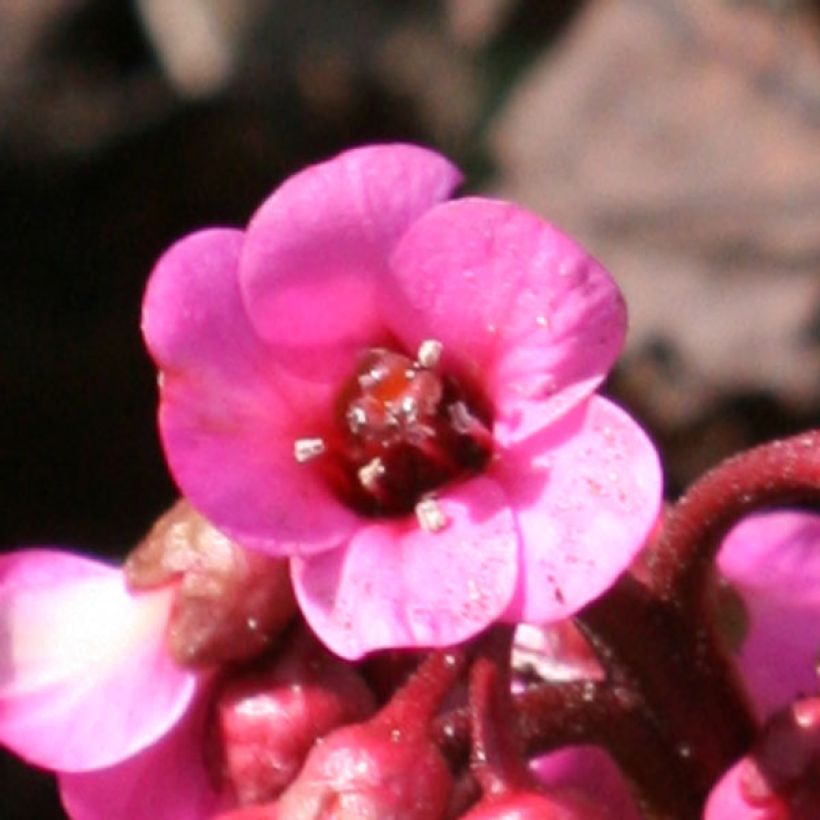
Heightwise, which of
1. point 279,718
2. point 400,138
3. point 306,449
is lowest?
point 400,138

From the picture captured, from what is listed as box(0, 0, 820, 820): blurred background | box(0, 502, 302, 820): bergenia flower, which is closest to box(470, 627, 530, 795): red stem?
box(0, 502, 302, 820): bergenia flower

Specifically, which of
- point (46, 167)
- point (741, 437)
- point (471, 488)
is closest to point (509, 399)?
point (471, 488)

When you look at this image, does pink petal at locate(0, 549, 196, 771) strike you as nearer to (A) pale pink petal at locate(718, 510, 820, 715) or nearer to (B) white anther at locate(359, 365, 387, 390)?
(B) white anther at locate(359, 365, 387, 390)

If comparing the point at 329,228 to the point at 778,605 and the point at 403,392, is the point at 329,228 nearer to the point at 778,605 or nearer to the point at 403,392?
the point at 403,392

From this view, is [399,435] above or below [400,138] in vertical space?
above

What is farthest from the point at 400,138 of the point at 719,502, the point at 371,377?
the point at 719,502

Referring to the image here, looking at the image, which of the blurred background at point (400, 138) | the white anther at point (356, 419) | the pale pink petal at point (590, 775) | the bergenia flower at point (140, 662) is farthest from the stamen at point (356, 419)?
the blurred background at point (400, 138)

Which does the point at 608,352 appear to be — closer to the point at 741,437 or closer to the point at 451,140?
the point at 741,437
